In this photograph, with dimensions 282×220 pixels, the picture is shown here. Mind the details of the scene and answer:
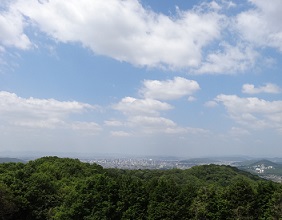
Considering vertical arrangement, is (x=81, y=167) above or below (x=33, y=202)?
above

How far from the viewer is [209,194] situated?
3928 cm

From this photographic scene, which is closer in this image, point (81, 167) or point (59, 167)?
point (59, 167)

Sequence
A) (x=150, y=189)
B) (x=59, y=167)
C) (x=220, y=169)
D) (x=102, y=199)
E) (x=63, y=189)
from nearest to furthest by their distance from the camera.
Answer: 1. (x=102, y=199)
2. (x=150, y=189)
3. (x=63, y=189)
4. (x=59, y=167)
5. (x=220, y=169)

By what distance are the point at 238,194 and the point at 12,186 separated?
2736 cm

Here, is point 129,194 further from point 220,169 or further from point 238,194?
point 220,169

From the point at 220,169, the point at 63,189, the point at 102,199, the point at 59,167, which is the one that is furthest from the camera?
the point at 220,169

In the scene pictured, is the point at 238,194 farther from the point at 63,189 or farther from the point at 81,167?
the point at 81,167

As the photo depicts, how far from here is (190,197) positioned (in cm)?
4066

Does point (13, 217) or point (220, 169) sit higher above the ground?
point (220, 169)

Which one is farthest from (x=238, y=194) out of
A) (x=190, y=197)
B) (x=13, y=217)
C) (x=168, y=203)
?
(x=13, y=217)

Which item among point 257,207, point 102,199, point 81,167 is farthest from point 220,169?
point 102,199

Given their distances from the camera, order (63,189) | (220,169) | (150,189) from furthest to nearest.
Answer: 1. (220,169)
2. (63,189)
3. (150,189)

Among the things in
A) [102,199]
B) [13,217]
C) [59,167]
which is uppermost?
[59,167]

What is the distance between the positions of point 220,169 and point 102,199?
281ft
